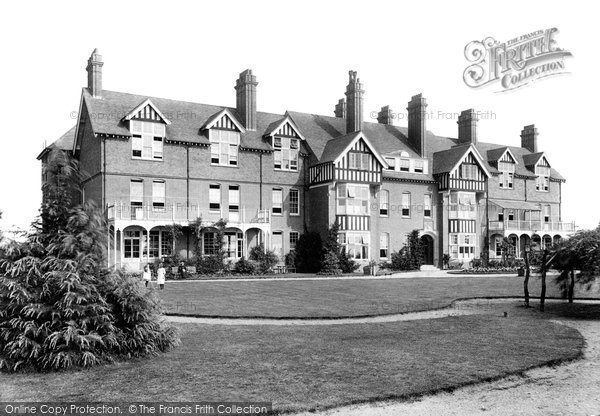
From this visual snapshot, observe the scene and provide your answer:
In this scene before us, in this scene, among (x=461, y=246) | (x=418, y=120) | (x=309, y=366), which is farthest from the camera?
(x=418, y=120)

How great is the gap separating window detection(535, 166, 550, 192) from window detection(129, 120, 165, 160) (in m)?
35.0

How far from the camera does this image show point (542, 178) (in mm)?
52531

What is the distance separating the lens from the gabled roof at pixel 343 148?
126 feet

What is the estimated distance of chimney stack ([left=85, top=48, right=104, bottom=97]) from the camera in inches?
1385

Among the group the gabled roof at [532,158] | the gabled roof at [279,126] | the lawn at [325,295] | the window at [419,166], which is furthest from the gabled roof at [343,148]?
the gabled roof at [532,158]

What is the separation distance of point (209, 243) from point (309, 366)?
1053 inches

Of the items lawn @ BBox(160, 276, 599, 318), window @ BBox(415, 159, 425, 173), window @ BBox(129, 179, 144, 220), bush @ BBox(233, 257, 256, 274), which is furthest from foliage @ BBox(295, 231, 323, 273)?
window @ BBox(129, 179, 144, 220)

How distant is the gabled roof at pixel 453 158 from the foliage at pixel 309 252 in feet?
41.1

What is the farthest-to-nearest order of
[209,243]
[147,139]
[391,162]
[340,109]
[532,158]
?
1. [532,158]
2. [340,109]
3. [391,162]
4. [209,243]
5. [147,139]

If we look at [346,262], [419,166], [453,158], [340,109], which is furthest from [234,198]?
[453,158]

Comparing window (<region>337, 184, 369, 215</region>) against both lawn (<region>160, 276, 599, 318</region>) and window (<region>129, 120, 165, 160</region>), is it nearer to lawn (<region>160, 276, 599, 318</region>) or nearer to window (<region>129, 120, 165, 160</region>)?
lawn (<region>160, 276, 599, 318</region>)

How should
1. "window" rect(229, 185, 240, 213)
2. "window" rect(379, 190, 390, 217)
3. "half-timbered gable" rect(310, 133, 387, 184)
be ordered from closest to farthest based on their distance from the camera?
"window" rect(229, 185, 240, 213)
"half-timbered gable" rect(310, 133, 387, 184)
"window" rect(379, 190, 390, 217)

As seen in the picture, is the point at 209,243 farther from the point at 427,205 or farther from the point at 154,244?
the point at 427,205

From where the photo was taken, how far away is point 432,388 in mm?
8578
